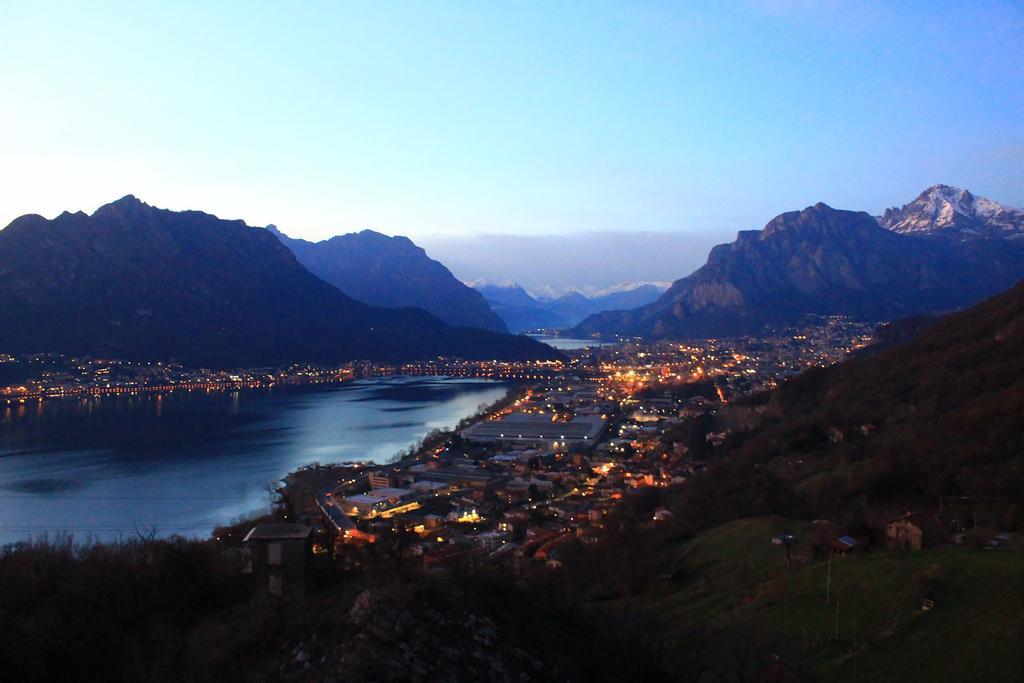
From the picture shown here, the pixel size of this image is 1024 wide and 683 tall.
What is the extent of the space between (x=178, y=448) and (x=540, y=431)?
1279 centimetres

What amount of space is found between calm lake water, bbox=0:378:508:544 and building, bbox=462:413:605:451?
2.72 meters

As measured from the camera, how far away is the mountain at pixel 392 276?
121m

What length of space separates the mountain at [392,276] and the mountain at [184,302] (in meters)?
27.7

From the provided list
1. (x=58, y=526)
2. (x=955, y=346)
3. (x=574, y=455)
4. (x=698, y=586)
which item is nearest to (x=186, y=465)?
(x=58, y=526)

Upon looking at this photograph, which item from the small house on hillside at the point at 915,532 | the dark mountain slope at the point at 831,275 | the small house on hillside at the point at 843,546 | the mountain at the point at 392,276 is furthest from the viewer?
the mountain at the point at 392,276

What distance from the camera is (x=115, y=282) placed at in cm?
6738

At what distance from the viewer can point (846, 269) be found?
88812 millimetres

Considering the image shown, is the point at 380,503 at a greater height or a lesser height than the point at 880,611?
lesser

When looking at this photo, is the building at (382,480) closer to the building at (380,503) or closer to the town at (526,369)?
the building at (380,503)

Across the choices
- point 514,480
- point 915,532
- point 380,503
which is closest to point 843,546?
point 915,532

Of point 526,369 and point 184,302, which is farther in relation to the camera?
point 184,302

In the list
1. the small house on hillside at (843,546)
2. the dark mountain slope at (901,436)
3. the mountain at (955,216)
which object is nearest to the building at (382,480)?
the dark mountain slope at (901,436)

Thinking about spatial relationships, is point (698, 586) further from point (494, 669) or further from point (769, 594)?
point (494, 669)

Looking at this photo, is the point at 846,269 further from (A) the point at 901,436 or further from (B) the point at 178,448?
(A) the point at 901,436
